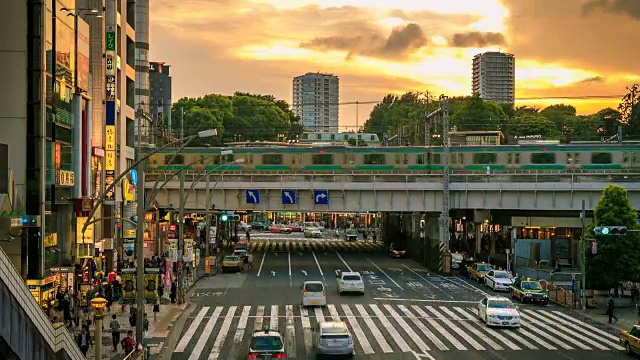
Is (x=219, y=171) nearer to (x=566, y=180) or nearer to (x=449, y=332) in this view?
(x=566, y=180)

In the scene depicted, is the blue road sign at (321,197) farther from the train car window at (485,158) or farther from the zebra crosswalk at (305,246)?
the zebra crosswalk at (305,246)

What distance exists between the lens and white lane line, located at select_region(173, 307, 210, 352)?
35.4 m

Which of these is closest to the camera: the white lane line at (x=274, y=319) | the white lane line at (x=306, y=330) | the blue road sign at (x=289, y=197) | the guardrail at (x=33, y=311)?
the guardrail at (x=33, y=311)

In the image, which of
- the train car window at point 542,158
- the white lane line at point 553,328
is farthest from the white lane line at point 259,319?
the train car window at point 542,158

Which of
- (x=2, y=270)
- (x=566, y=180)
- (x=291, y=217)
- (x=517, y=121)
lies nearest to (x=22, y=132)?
(x=2, y=270)

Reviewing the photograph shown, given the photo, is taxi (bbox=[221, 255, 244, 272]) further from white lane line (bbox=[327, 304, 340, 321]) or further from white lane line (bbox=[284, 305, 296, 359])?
white lane line (bbox=[284, 305, 296, 359])

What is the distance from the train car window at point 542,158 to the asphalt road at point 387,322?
17307 mm

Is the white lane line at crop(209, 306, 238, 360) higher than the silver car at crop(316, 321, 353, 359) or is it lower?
lower

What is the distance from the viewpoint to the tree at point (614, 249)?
50.8m

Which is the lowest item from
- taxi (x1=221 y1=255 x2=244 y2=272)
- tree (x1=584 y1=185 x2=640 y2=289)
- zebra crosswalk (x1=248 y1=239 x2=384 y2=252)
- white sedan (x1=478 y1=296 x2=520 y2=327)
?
zebra crosswalk (x1=248 y1=239 x2=384 y2=252)

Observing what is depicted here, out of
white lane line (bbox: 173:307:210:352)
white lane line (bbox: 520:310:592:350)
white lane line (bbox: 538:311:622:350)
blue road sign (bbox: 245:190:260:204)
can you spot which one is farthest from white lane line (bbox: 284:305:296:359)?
blue road sign (bbox: 245:190:260:204)

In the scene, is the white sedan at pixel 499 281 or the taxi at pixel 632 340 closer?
the taxi at pixel 632 340

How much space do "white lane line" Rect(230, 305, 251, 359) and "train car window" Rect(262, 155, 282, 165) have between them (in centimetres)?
3463

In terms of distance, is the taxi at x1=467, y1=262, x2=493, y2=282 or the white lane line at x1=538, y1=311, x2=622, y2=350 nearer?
the white lane line at x1=538, y1=311, x2=622, y2=350
